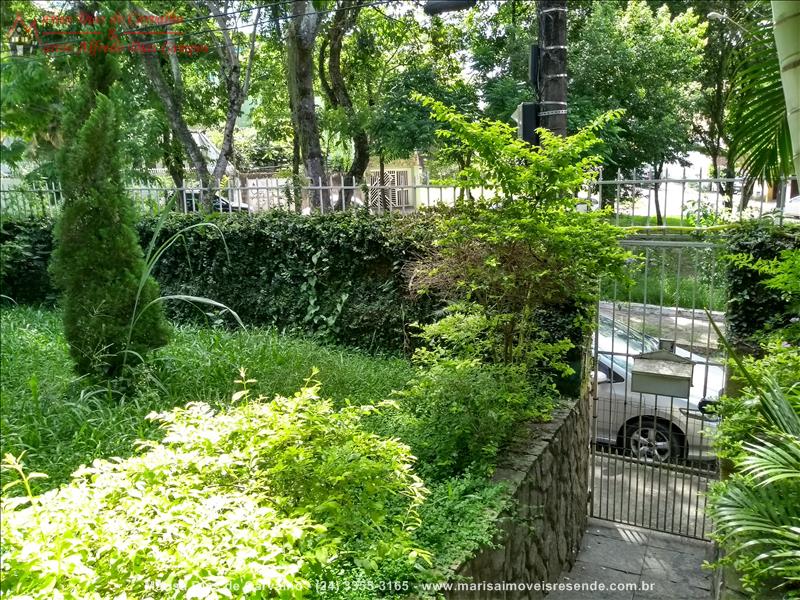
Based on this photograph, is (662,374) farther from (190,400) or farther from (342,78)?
(342,78)

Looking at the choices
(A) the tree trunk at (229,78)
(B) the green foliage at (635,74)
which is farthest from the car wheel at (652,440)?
→ (A) the tree trunk at (229,78)

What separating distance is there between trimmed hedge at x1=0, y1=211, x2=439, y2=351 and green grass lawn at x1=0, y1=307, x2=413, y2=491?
46 cm

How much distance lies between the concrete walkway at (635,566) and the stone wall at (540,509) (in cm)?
16

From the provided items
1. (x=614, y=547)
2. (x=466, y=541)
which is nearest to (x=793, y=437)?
(x=466, y=541)

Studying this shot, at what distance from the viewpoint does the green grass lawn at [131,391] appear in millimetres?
3205

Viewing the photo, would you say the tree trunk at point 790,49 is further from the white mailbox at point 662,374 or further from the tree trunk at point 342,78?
the tree trunk at point 342,78

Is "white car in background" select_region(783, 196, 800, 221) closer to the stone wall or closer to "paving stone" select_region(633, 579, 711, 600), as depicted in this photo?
the stone wall

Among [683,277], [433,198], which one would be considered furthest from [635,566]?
[433,198]

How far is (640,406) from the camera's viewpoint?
5801 mm

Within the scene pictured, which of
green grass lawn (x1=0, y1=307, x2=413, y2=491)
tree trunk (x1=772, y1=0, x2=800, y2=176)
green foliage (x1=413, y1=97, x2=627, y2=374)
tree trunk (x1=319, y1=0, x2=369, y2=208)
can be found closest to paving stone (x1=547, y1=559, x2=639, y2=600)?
green foliage (x1=413, y1=97, x2=627, y2=374)

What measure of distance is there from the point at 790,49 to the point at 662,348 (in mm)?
4489

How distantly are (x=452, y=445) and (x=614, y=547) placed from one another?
8.80 ft

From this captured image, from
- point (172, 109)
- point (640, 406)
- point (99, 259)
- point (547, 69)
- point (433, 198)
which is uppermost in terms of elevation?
point (172, 109)

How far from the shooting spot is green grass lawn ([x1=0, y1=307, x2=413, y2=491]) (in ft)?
10.5
